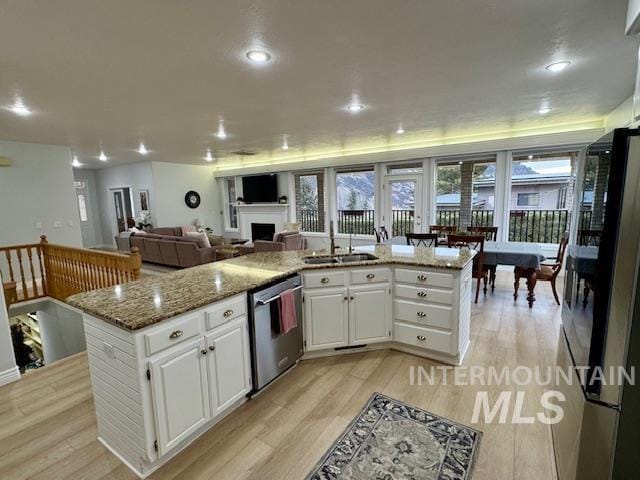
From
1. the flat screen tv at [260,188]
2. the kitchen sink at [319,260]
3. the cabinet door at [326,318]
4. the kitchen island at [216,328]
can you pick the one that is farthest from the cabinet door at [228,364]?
the flat screen tv at [260,188]

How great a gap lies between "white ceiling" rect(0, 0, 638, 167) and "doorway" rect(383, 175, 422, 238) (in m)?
2.27

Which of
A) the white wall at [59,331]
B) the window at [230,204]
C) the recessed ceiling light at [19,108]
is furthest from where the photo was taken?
the window at [230,204]

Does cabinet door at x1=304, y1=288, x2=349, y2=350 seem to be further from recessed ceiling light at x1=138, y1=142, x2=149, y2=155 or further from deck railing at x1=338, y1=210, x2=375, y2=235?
recessed ceiling light at x1=138, y1=142, x2=149, y2=155

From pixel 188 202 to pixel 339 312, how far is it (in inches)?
313

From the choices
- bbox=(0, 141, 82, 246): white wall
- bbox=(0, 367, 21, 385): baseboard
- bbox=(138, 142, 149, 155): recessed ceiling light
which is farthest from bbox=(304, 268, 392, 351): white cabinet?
bbox=(0, 141, 82, 246): white wall

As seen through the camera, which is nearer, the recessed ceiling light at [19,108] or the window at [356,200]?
the recessed ceiling light at [19,108]

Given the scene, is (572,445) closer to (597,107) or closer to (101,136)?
(597,107)

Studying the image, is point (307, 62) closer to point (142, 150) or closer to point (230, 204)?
point (142, 150)

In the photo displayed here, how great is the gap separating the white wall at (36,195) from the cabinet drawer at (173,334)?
5.94 m

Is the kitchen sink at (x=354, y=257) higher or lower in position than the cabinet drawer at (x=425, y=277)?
higher

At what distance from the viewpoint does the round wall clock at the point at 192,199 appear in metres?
9.36

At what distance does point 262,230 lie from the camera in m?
9.49

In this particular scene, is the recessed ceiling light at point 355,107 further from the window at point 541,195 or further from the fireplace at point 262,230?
the fireplace at point 262,230

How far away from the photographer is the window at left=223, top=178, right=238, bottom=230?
1018 cm
